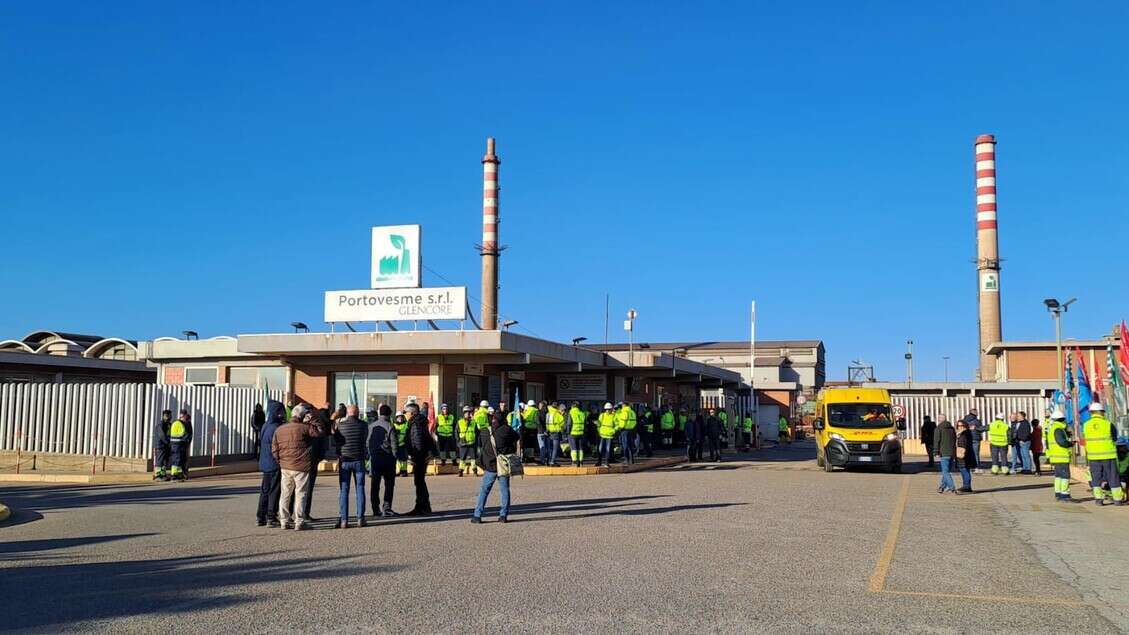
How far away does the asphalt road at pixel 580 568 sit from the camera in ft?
25.0

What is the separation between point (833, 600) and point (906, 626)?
101cm

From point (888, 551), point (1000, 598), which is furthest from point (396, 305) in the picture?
point (1000, 598)

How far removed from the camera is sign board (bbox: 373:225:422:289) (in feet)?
99.1

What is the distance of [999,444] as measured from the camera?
26.4m

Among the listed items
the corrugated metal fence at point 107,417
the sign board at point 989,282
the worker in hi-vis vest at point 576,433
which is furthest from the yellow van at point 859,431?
the sign board at point 989,282

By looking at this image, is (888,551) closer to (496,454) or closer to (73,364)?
(496,454)

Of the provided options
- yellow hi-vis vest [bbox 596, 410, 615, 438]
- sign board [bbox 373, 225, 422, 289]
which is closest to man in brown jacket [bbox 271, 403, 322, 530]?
yellow hi-vis vest [bbox 596, 410, 615, 438]

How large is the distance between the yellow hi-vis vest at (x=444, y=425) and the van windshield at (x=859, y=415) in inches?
422

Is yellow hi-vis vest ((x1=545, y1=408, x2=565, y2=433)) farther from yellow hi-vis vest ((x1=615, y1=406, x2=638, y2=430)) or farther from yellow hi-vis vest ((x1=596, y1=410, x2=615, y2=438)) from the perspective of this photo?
yellow hi-vis vest ((x1=615, y1=406, x2=638, y2=430))

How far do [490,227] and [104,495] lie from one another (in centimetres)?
3901

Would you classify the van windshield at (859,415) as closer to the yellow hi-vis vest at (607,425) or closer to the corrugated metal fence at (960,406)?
the yellow hi-vis vest at (607,425)

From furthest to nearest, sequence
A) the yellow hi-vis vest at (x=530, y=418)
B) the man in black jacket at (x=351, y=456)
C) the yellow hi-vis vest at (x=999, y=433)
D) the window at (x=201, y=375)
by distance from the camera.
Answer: the window at (x=201, y=375)
the yellow hi-vis vest at (x=530, y=418)
the yellow hi-vis vest at (x=999, y=433)
the man in black jacket at (x=351, y=456)

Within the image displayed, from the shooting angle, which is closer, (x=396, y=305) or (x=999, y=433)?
(x=999, y=433)

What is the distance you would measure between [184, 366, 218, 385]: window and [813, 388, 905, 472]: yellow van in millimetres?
19710
